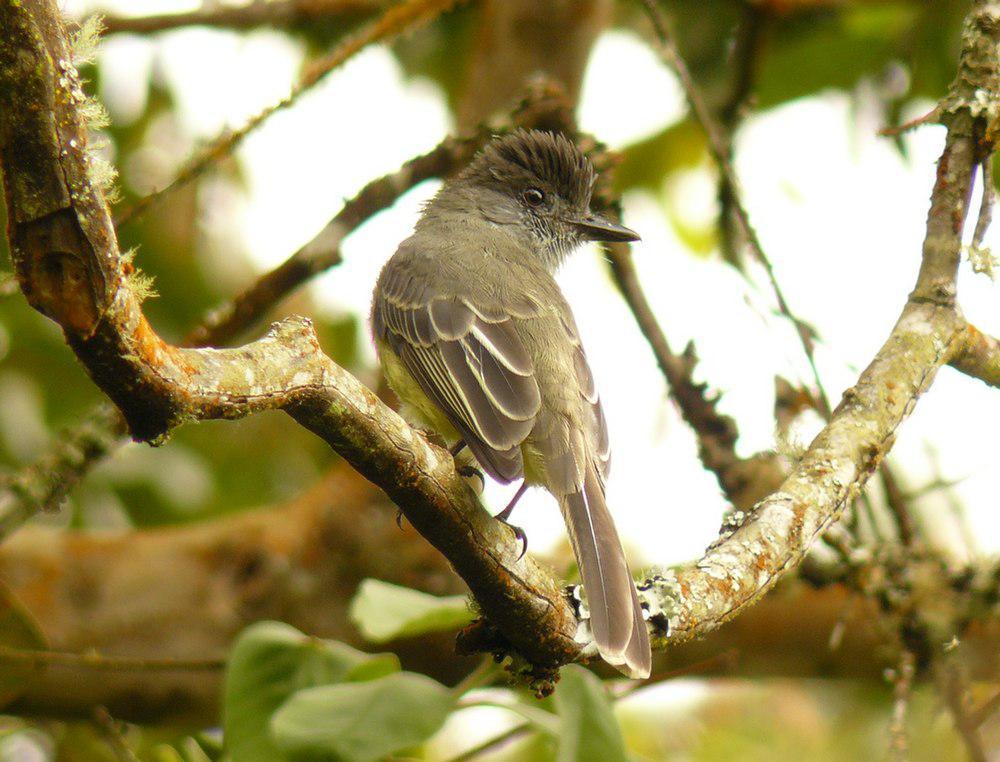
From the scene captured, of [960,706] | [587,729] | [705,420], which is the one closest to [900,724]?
[960,706]

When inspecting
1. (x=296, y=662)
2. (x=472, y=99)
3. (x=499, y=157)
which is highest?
(x=472, y=99)

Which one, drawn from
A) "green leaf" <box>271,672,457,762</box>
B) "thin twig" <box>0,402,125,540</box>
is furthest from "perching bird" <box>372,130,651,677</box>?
"thin twig" <box>0,402,125,540</box>

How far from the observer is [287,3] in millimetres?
5629

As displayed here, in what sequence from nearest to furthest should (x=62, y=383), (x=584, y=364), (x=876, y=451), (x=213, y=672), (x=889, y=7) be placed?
(x=876, y=451) → (x=584, y=364) → (x=213, y=672) → (x=62, y=383) → (x=889, y=7)

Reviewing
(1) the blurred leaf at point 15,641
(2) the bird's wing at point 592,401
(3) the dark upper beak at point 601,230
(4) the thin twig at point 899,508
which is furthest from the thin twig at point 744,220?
(1) the blurred leaf at point 15,641

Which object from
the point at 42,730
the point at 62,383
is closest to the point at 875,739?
the point at 42,730

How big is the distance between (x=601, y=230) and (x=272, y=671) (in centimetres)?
238

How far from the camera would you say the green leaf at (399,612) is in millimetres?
2812

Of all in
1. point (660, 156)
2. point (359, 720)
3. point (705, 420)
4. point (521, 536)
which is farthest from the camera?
point (660, 156)

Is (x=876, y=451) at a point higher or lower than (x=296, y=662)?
higher

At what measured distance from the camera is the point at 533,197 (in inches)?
187

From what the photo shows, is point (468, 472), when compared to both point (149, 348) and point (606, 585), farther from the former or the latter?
point (149, 348)

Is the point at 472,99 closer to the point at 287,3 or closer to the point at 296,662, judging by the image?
the point at 287,3

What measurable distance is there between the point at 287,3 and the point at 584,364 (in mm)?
2937
